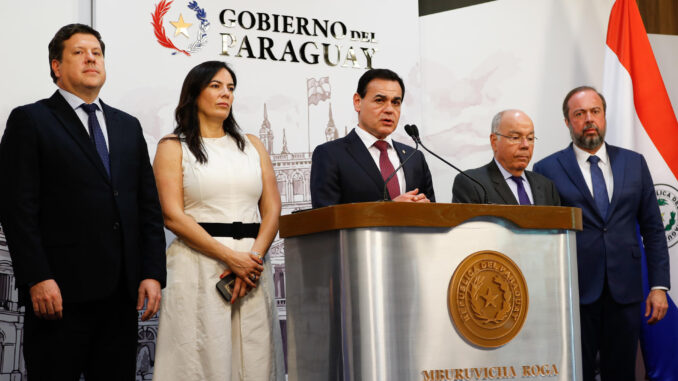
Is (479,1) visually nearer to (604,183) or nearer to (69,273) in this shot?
(604,183)

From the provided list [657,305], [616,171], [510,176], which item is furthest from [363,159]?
[657,305]

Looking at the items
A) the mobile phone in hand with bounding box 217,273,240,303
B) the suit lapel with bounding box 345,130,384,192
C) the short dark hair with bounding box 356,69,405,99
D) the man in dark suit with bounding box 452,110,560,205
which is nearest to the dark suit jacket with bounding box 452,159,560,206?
the man in dark suit with bounding box 452,110,560,205

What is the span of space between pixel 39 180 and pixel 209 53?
1.59 metres

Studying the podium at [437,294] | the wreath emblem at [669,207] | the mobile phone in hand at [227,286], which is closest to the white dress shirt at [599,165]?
the wreath emblem at [669,207]

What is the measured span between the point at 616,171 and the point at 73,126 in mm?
2512

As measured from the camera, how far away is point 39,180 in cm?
273

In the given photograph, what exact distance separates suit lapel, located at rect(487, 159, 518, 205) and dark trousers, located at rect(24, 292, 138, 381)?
5.33ft

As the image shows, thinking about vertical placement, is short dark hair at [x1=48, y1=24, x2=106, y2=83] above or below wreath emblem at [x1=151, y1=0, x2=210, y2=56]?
below

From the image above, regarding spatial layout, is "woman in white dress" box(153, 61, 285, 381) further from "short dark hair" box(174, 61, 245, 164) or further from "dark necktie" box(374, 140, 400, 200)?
"dark necktie" box(374, 140, 400, 200)

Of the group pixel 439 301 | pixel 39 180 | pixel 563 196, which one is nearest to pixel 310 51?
pixel 563 196

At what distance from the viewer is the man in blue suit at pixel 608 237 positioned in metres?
A: 3.60

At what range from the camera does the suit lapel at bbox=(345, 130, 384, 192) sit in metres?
3.23

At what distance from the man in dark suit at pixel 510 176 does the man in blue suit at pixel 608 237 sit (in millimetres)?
253

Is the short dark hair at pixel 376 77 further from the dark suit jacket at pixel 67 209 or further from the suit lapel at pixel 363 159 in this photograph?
the dark suit jacket at pixel 67 209
